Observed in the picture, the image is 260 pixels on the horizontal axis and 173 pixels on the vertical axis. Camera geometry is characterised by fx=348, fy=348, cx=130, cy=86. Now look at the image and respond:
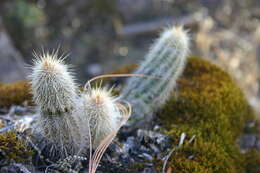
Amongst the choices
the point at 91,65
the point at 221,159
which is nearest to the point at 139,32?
the point at 91,65

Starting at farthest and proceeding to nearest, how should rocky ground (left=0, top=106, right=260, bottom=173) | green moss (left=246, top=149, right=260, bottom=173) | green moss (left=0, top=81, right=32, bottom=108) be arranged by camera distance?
1. green moss (left=0, top=81, right=32, bottom=108)
2. green moss (left=246, top=149, right=260, bottom=173)
3. rocky ground (left=0, top=106, right=260, bottom=173)

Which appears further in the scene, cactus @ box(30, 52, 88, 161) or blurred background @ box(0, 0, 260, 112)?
blurred background @ box(0, 0, 260, 112)

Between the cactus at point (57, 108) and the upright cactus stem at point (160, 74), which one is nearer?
the cactus at point (57, 108)

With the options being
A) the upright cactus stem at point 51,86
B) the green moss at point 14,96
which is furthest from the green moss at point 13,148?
the green moss at point 14,96

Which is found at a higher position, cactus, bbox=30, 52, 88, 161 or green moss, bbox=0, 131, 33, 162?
cactus, bbox=30, 52, 88, 161

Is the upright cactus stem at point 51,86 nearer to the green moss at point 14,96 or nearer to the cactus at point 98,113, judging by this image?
the cactus at point 98,113

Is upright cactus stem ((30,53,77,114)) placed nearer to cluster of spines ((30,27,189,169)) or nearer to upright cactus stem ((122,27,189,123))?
cluster of spines ((30,27,189,169))

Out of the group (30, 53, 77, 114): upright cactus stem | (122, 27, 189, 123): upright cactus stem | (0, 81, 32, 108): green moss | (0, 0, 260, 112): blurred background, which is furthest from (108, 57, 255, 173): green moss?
(0, 0, 260, 112): blurred background
